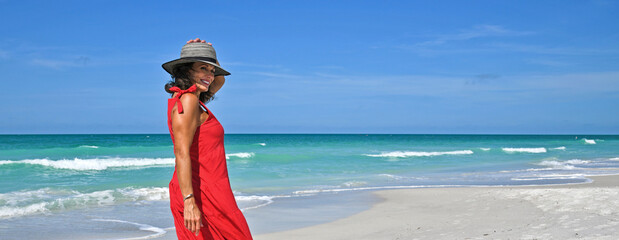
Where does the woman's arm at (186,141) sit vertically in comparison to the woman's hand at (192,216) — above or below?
above

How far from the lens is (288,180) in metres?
15.7

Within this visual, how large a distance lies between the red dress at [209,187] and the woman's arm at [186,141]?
52 millimetres

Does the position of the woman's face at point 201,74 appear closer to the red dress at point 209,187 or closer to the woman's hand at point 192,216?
the red dress at point 209,187

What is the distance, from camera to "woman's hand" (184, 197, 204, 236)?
7.16 feet

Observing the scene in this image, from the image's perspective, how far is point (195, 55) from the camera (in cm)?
232

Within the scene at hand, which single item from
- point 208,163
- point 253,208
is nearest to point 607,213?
point 253,208

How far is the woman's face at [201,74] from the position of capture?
2.37m

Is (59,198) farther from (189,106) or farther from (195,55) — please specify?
(189,106)

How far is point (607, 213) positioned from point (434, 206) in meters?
3.02

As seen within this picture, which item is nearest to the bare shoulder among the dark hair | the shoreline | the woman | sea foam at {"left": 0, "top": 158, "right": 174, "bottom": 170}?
the woman

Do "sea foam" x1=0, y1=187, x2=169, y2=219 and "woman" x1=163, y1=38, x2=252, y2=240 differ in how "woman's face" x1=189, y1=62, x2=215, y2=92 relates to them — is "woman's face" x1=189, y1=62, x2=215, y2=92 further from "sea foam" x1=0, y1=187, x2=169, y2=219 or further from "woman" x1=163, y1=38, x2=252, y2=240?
"sea foam" x1=0, y1=187, x2=169, y2=219

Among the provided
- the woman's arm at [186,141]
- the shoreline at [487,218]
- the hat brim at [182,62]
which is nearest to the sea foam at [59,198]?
the shoreline at [487,218]

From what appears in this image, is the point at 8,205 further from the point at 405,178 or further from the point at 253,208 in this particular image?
the point at 405,178

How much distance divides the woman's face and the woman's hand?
1.62ft
